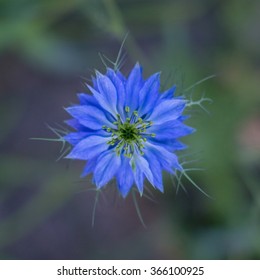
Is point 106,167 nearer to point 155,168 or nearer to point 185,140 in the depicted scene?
point 155,168

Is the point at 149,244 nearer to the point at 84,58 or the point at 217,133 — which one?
the point at 217,133

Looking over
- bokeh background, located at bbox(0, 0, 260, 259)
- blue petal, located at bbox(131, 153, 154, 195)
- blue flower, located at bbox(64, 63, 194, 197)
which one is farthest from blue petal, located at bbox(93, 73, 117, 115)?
bokeh background, located at bbox(0, 0, 260, 259)

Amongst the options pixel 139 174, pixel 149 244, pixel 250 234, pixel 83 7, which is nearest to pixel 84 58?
pixel 83 7

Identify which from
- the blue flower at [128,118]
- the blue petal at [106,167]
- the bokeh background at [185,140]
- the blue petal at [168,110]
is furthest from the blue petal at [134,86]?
the bokeh background at [185,140]

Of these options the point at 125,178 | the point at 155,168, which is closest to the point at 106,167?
the point at 125,178

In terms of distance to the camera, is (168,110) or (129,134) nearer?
(168,110)

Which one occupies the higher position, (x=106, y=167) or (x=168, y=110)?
(x=168, y=110)

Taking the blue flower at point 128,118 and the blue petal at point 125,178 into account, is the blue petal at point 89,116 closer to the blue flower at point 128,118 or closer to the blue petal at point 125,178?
the blue flower at point 128,118
